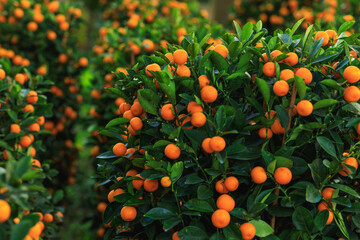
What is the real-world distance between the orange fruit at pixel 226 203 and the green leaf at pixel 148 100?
0.46m

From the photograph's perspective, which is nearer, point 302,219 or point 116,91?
point 302,219

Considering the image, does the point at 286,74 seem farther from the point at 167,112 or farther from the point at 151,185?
the point at 151,185

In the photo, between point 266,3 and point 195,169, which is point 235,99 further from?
point 266,3

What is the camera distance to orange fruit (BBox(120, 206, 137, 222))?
1.61 metres

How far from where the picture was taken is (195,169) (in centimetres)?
160

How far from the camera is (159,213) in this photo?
1.51 metres

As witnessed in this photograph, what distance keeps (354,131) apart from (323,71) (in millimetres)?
299

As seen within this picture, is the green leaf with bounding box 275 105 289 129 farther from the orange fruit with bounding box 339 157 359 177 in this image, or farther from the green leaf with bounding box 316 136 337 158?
the orange fruit with bounding box 339 157 359 177

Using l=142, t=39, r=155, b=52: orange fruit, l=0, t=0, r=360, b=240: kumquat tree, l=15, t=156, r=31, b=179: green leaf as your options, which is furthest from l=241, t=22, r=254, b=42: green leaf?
l=142, t=39, r=155, b=52: orange fruit

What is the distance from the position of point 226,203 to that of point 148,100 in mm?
541

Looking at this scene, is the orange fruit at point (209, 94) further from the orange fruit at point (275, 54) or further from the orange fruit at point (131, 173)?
the orange fruit at point (131, 173)

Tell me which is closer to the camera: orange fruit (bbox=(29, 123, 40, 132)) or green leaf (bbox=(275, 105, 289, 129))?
green leaf (bbox=(275, 105, 289, 129))

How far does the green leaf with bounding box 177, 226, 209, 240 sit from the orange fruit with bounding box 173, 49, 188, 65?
0.70 meters

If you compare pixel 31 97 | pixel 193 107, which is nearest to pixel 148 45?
pixel 31 97
